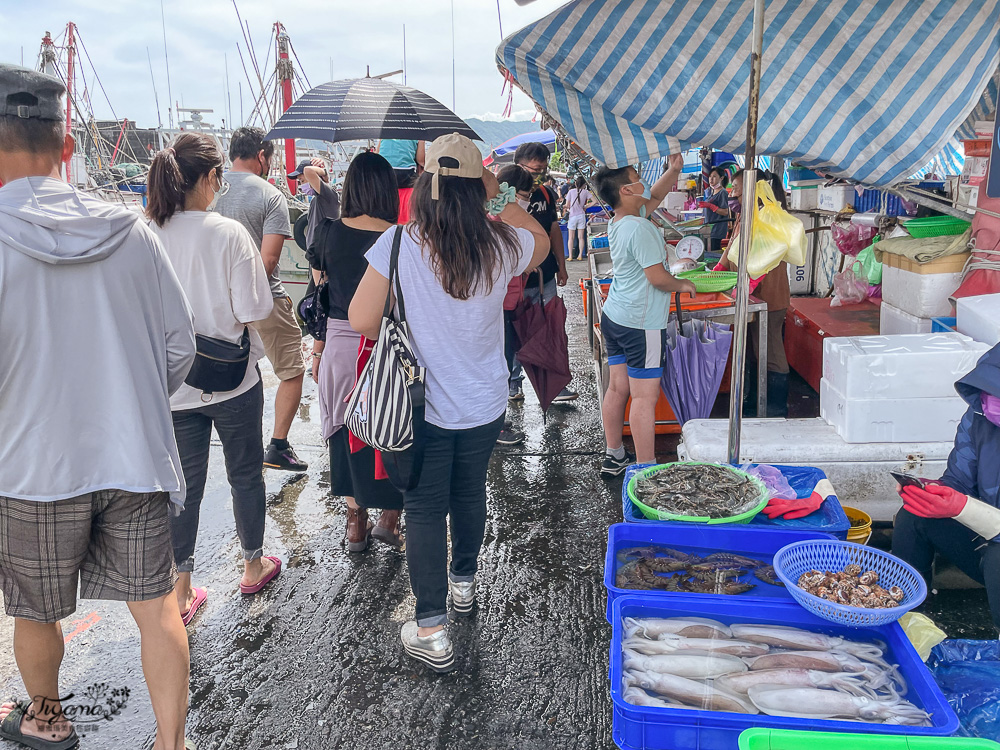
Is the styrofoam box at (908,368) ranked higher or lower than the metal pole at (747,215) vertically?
lower

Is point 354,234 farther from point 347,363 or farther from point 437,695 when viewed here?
point 437,695

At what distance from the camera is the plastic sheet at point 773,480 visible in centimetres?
291

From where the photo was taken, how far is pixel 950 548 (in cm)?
290

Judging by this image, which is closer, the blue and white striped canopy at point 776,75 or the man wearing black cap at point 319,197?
the blue and white striped canopy at point 776,75

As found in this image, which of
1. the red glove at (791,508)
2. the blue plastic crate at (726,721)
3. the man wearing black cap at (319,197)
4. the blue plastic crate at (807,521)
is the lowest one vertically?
the blue plastic crate at (726,721)

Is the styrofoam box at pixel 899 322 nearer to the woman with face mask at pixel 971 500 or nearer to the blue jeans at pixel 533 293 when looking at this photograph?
the woman with face mask at pixel 971 500

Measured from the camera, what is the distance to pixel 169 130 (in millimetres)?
40312

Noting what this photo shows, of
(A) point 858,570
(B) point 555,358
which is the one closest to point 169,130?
(B) point 555,358

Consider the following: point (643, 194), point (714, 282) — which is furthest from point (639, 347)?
point (714, 282)

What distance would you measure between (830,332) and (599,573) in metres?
2.97

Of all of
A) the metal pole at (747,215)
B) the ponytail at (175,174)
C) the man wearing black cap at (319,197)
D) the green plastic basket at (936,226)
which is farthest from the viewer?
the green plastic basket at (936,226)

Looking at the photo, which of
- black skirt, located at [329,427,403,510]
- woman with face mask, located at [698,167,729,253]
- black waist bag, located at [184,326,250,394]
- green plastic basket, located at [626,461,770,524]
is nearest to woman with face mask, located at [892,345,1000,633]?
green plastic basket, located at [626,461,770,524]

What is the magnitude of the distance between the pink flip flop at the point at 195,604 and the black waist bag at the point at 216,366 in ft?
3.54

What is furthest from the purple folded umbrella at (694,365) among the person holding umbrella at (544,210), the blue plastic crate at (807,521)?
the blue plastic crate at (807,521)
